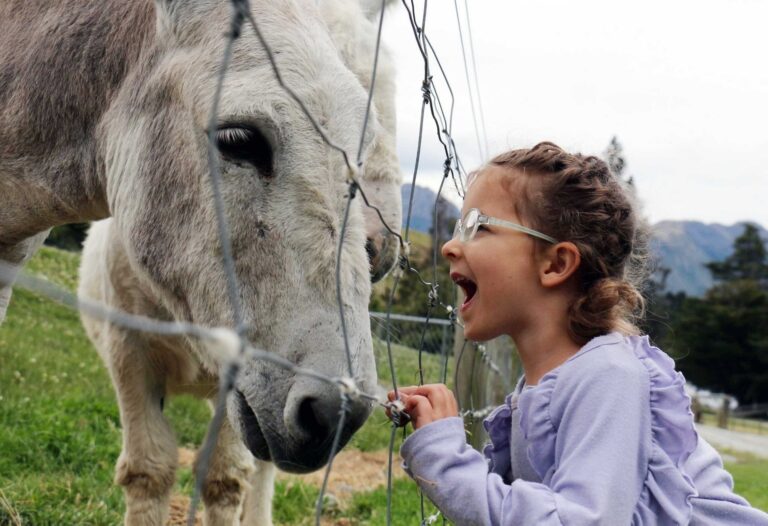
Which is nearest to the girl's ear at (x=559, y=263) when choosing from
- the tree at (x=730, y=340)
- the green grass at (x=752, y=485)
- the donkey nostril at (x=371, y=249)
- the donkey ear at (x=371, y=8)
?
the donkey nostril at (x=371, y=249)

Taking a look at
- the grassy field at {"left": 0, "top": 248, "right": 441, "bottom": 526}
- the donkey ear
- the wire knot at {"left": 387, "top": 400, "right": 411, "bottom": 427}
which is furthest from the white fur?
the donkey ear

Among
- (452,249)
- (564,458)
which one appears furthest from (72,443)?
(564,458)

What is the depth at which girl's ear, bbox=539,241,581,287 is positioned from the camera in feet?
6.17

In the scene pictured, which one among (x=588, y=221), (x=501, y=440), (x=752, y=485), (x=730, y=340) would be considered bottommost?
(x=730, y=340)

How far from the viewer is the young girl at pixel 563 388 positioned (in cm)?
156

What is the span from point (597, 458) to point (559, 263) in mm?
527

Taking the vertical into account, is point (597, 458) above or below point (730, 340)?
above

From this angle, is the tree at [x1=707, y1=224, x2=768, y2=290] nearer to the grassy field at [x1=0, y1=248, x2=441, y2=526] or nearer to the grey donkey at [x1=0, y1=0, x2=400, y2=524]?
the grassy field at [x1=0, y1=248, x2=441, y2=526]

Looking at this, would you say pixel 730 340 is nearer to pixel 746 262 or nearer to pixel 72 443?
pixel 746 262

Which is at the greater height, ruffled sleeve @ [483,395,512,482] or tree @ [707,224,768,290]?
ruffled sleeve @ [483,395,512,482]

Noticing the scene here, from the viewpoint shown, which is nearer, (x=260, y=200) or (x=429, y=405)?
(x=429, y=405)

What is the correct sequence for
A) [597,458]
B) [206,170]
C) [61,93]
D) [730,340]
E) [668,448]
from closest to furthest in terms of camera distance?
[597,458] < [668,448] < [206,170] < [61,93] < [730,340]

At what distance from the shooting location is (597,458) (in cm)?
154

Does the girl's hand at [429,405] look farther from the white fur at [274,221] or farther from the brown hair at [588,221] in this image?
the brown hair at [588,221]
